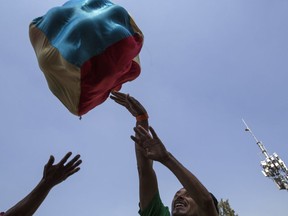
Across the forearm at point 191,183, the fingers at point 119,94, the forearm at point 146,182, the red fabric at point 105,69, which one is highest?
the red fabric at point 105,69

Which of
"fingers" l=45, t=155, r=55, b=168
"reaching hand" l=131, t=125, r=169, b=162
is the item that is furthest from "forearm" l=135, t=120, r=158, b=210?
"fingers" l=45, t=155, r=55, b=168

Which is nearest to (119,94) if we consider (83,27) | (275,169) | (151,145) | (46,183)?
(83,27)

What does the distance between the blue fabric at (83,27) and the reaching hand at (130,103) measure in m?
0.61

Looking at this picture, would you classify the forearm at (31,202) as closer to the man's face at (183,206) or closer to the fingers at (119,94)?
the man's face at (183,206)

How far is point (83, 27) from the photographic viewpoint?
3150 millimetres

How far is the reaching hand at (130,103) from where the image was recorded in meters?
3.35

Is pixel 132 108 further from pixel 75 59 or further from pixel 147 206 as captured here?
pixel 147 206

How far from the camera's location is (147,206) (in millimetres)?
2771

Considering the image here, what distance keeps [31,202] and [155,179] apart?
1084 mm

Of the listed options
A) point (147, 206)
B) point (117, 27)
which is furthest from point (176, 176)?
point (117, 27)

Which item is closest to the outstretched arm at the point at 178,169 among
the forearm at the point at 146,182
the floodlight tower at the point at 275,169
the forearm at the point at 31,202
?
the forearm at the point at 146,182

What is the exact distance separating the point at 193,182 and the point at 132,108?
Result: 1393mm

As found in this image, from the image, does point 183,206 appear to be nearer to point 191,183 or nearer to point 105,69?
point 191,183

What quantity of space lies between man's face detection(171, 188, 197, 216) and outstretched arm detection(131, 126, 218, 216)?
53 centimetres
